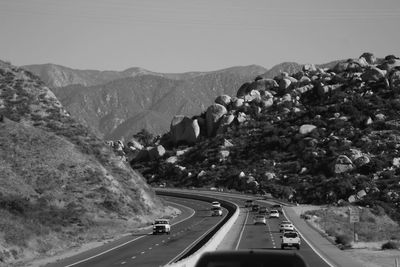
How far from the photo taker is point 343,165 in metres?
129

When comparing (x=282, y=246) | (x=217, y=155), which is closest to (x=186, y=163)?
(x=217, y=155)

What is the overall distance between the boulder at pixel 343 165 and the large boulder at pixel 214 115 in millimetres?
54633

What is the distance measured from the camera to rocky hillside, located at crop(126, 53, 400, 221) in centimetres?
12550

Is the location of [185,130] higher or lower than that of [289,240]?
higher

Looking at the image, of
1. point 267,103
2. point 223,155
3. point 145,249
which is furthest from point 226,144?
point 145,249

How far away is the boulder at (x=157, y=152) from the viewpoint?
17850 cm

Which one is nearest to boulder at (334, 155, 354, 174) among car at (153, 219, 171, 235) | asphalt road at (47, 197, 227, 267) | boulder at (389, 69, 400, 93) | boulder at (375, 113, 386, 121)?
boulder at (375, 113, 386, 121)

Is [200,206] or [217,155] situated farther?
[217,155]

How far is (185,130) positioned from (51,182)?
4453 inches

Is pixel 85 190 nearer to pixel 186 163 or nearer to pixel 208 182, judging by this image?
pixel 208 182

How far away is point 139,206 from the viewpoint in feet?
273

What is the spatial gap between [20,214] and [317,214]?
4921 centimetres

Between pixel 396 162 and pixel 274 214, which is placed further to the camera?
pixel 396 162

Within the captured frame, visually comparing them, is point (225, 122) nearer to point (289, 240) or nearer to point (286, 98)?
point (286, 98)
